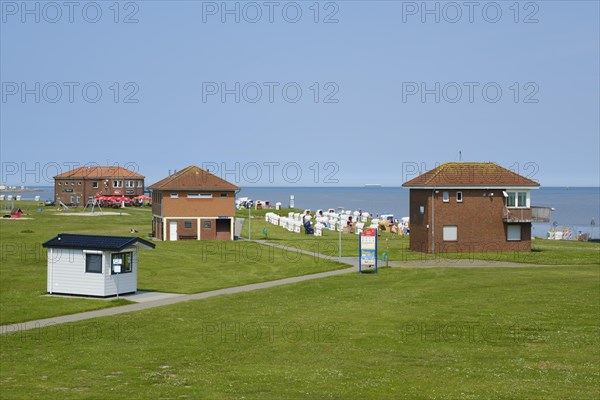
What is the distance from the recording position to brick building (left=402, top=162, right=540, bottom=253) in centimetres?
6812

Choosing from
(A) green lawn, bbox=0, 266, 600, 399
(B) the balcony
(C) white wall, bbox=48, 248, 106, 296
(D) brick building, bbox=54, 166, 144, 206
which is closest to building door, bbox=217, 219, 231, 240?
(B) the balcony

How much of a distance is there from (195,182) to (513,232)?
32.4 m

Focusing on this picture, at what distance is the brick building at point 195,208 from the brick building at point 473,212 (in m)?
21.3

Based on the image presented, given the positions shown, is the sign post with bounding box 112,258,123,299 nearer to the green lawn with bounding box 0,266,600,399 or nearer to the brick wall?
the green lawn with bounding box 0,266,600,399

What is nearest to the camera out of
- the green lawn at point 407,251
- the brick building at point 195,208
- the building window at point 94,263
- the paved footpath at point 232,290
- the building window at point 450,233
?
the paved footpath at point 232,290

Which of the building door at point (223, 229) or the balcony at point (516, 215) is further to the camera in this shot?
the building door at point (223, 229)

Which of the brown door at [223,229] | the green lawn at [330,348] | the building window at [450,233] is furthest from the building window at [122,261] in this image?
the brown door at [223,229]

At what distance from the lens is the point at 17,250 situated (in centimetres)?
6334

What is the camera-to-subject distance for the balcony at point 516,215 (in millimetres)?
68812

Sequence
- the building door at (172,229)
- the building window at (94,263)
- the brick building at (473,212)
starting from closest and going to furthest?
the building window at (94,263) → the brick building at (473,212) → the building door at (172,229)

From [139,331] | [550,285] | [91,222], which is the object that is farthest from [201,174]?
[139,331]

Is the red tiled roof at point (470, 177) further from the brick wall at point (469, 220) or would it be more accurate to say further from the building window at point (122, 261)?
the building window at point (122, 261)

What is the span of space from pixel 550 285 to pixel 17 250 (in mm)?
41678

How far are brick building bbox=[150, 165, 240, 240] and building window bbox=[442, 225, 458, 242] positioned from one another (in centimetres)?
2321
